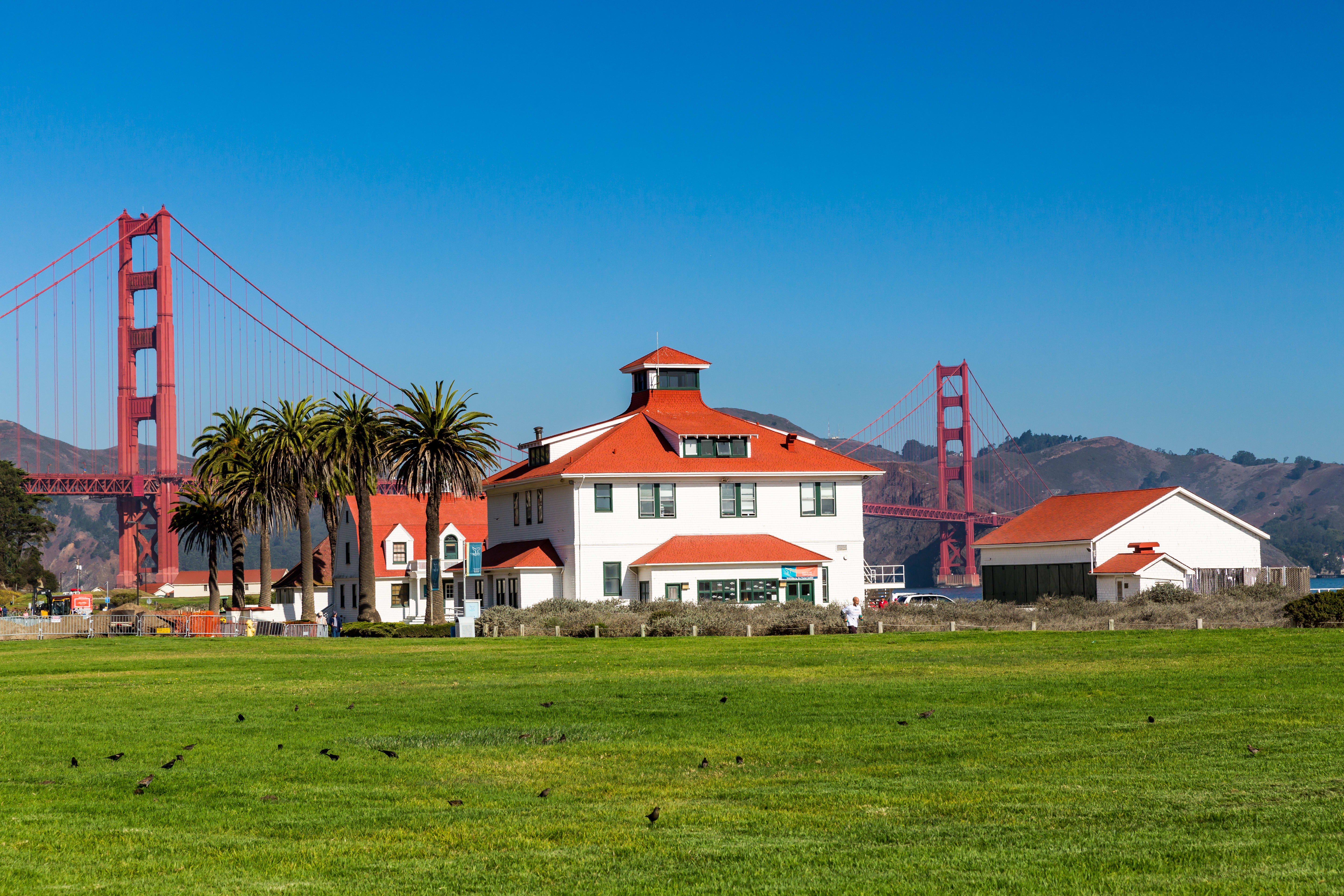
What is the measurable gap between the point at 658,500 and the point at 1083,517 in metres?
20.3

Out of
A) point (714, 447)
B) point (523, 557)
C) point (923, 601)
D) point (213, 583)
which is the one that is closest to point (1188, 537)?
point (923, 601)

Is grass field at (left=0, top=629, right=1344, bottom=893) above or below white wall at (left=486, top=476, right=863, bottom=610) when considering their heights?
below

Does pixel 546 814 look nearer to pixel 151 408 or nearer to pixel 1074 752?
pixel 1074 752

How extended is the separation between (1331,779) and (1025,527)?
2361 inches

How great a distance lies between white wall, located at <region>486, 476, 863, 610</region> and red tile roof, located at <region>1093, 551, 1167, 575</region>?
1093 centimetres

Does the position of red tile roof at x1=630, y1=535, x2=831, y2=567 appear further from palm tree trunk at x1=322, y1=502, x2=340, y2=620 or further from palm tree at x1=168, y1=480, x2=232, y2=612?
palm tree at x1=168, y1=480, x2=232, y2=612

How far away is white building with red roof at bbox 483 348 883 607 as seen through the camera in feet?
218

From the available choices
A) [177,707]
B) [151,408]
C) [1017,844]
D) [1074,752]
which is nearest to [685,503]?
[177,707]

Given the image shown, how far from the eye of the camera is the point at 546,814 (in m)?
12.6

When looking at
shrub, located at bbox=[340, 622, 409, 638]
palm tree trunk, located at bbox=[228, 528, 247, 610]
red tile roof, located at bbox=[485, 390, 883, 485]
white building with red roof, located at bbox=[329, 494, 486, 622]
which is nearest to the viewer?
shrub, located at bbox=[340, 622, 409, 638]

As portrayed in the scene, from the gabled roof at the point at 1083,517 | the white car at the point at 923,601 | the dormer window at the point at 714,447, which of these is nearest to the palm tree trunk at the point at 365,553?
the dormer window at the point at 714,447

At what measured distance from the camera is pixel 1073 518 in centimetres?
6944

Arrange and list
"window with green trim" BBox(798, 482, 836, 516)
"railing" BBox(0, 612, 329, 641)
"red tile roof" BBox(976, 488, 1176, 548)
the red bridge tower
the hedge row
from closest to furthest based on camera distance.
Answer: the hedge row → "railing" BBox(0, 612, 329, 641) → "red tile roof" BBox(976, 488, 1176, 548) → "window with green trim" BBox(798, 482, 836, 516) → the red bridge tower

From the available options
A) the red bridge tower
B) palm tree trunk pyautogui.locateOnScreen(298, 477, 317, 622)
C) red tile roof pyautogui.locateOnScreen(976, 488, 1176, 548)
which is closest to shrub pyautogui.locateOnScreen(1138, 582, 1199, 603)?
red tile roof pyautogui.locateOnScreen(976, 488, 1176, 548)
